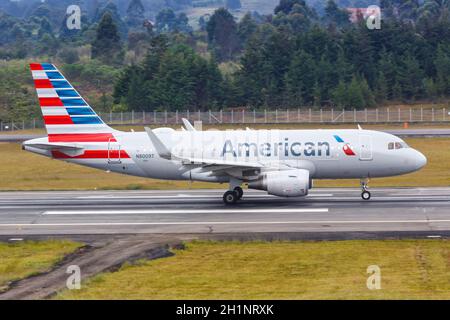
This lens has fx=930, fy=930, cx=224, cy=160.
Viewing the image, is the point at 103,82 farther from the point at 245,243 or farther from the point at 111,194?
the point at 245,243

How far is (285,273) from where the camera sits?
26.5 metres

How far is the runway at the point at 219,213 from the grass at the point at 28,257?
2.34m

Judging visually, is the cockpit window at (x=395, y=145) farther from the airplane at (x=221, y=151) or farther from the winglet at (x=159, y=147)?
the winglet at (x=159, y=147)

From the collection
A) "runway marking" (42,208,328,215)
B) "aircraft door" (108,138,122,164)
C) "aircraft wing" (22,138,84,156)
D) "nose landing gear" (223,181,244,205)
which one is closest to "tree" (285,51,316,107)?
"aircraft door" (108,138,122,164)

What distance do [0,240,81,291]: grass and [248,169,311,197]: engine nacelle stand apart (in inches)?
441

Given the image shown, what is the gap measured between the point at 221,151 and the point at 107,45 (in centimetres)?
10866

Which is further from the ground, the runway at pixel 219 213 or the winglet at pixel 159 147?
the winglet at pixel 159 147

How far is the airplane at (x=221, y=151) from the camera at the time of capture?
1679 inches

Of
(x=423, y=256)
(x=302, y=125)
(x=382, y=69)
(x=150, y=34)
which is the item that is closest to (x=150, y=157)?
(x=423, y=256)

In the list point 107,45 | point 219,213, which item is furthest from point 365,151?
point 107,45

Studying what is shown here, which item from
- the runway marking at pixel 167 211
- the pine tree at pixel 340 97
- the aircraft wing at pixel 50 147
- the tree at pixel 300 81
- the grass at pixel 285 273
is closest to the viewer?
the grass at pixel 285 273

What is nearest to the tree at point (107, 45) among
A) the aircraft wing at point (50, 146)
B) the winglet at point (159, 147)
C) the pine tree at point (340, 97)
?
the pine tree at point (340, 97)

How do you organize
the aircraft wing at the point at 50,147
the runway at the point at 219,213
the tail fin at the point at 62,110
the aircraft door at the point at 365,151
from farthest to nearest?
the tail fin at the point at 62,110
the aircraft wing at the point at 50,147
the aircraft door at the point at 365,151
the runway at the point at 219,213

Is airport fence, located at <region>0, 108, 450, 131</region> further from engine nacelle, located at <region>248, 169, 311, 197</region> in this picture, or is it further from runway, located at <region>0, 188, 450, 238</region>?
engine nacelle, located at <region>248, 169, 311, 197</region>
